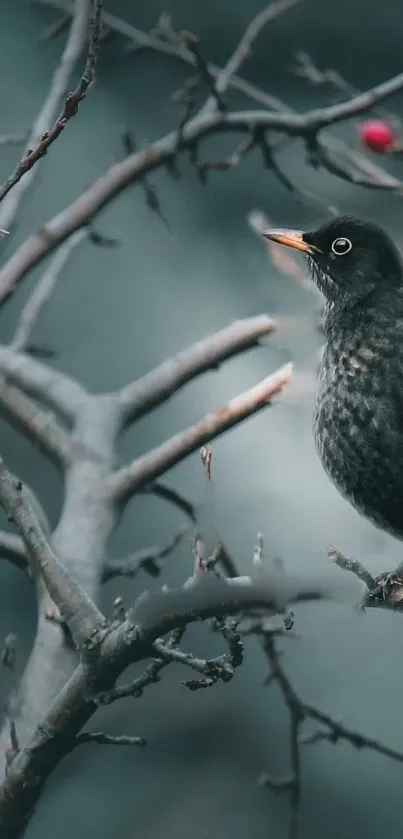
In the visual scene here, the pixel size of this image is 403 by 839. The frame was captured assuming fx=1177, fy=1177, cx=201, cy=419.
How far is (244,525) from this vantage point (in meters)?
2.24

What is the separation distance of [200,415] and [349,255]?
1.56 ft

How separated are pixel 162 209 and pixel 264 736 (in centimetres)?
119

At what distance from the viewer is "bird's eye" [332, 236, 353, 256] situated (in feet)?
7.54

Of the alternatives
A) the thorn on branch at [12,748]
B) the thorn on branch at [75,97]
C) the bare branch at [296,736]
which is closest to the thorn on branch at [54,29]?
the thorn on branch at [75,97]

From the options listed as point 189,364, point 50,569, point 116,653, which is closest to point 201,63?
point 189,364

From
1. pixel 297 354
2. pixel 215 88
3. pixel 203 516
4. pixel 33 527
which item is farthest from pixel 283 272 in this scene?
pixel 33 527

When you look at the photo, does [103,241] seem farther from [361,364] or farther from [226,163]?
[361,364]

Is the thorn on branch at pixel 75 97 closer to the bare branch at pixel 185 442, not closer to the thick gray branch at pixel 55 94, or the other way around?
the bare branch at pixel 185 442

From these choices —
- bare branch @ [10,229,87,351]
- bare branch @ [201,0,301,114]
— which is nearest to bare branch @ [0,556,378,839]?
bare branch @ [10,229,87,351]

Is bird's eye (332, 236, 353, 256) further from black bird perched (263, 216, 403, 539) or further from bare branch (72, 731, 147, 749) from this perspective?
bare branch (72, 731, 147, 749)

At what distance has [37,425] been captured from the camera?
2461 mm

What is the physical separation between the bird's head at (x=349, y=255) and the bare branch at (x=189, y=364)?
24cm

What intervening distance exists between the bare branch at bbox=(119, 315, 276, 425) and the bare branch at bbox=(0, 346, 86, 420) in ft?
0.37

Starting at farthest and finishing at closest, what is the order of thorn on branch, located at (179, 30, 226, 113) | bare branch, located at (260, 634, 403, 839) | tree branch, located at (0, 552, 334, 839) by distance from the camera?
1. thorn on branch, located at (179, 30, 226, 113)
2. bare branch, located at (260, 634, 403, 839)
3. tree branch, located at (0, 552, 334, 839)
